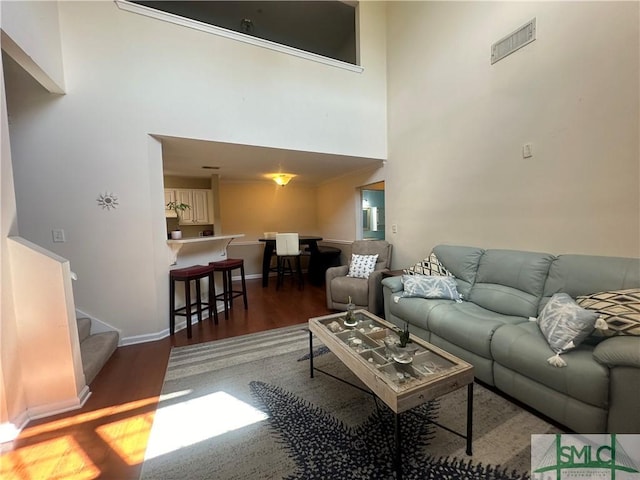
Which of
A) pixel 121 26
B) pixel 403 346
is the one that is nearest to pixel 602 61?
pixel 403 346

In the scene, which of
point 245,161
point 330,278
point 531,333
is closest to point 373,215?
point 330,278

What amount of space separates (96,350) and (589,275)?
12.8 ft

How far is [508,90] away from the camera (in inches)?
95.2

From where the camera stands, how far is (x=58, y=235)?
2436 millimetres

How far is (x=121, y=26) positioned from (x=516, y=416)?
15.1ft

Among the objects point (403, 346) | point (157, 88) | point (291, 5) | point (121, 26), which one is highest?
point (291, 5)

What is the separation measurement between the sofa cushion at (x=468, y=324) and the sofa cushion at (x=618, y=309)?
1.58ft

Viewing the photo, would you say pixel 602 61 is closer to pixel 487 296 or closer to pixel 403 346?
pixel 487 296

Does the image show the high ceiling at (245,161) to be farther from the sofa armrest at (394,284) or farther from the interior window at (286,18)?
the interior window at (286,18)

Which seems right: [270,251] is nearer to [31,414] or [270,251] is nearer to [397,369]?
[31,414]

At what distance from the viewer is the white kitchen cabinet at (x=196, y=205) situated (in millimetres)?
5160

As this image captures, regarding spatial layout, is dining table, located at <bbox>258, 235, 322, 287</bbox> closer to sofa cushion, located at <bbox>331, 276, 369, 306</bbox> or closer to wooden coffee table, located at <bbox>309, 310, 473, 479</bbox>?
sofa cushion, located at <bbox>331, 276, 369, 306</bbox>

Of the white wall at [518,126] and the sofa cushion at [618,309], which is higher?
the white wall at [518,126]

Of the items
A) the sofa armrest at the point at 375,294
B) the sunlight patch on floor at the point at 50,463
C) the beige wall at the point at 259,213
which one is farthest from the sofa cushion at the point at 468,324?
the beige wall at the point at 259,213
